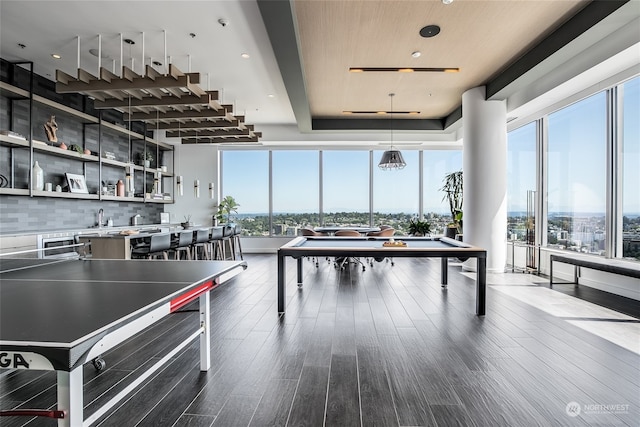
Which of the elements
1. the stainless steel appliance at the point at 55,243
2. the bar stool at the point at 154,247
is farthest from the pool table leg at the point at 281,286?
the stainless steel appliance at the point at 55,243

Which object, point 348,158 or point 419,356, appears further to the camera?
point 348,158

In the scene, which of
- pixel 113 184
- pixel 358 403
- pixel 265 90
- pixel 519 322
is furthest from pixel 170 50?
pixel 519 322

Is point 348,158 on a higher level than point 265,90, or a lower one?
lower

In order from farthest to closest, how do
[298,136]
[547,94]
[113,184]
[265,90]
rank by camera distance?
[298,136]
[113,184]
[265,90]
[547,94]

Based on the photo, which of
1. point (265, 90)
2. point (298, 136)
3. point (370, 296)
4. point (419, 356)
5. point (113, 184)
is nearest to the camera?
point (419, 356)

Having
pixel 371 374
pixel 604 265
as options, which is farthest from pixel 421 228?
pixel 371 374

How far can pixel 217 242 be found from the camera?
283 inches

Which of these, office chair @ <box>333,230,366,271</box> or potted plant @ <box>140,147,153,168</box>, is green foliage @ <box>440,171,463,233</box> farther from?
potted plant @ <box>140,147,153,168</box>

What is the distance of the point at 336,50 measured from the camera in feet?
14.9

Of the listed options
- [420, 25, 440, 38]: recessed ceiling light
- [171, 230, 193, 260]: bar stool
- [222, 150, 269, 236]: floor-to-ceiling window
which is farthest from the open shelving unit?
[420, 25, 440, 38]: recessed ceiling light

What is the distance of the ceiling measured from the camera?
3518mm

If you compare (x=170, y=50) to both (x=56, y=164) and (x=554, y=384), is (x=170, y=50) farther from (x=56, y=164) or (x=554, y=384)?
(x=554, y=384)

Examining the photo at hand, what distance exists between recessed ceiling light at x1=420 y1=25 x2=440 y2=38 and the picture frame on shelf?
6.06 metres

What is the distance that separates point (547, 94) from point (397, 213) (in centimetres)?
477
